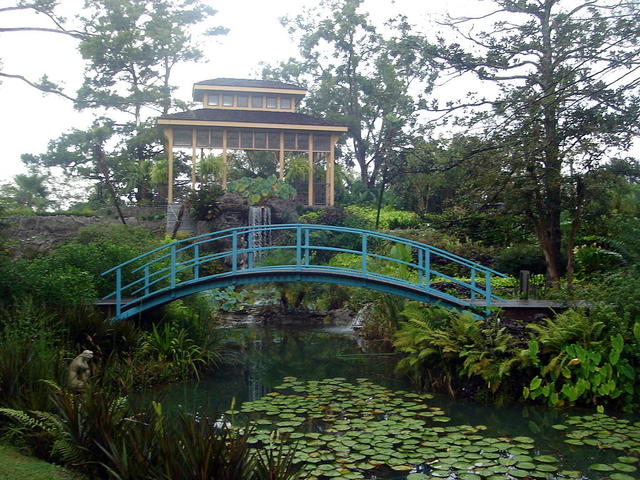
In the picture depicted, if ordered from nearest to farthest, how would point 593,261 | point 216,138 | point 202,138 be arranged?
point 593,261 → point 202,138 → point 216,138

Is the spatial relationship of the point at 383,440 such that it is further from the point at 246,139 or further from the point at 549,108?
the point at 246,139

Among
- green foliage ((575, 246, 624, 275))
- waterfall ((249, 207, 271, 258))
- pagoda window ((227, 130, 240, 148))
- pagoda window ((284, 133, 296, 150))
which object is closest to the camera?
green foliage ((575, 246, 624, 275))

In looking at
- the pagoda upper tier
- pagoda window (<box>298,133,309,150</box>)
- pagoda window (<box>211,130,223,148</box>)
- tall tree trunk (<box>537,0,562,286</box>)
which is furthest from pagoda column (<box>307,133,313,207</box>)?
tall tree trunk (<box>537,0,562,286</box>)

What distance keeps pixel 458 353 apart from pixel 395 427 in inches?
93.2

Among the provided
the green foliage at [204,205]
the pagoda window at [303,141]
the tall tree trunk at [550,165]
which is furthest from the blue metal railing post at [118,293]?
the pagoda window at [303,141]

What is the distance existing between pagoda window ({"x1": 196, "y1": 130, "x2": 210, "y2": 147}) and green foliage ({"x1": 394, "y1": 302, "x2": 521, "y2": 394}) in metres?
17.2

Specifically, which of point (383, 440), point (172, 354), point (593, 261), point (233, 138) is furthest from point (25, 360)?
point (233, 138)

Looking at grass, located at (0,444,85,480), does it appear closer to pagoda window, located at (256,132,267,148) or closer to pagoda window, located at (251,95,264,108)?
pagoda window, located at (256,132,267,148)

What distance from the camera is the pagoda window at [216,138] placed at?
2550cm

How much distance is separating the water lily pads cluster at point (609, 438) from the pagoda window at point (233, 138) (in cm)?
2028

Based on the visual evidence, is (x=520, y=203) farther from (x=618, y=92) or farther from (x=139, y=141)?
(x=139, y=141)

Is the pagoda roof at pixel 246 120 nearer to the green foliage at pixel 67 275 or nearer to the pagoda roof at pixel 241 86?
the pagoda roof at pixel 241 86

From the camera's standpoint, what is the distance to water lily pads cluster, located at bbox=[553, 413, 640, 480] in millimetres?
6082

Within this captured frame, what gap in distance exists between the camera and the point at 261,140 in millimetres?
26375
